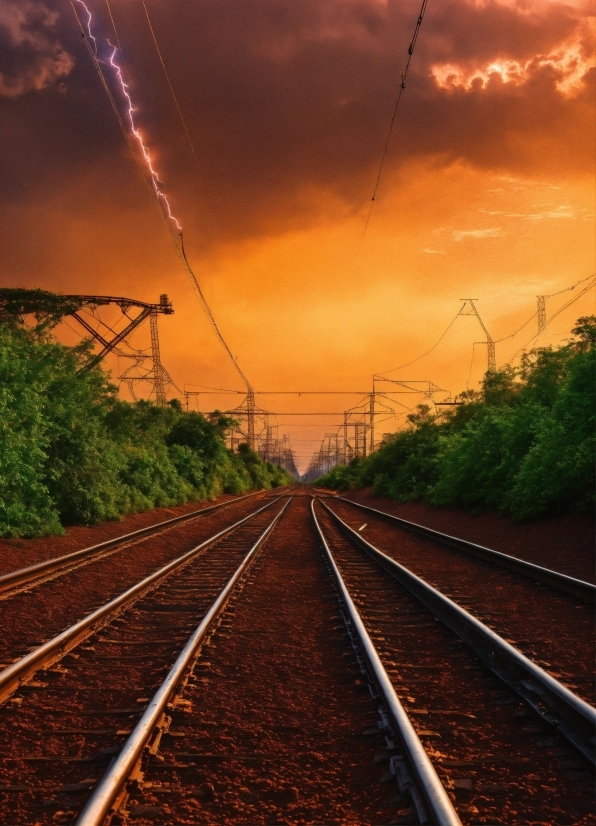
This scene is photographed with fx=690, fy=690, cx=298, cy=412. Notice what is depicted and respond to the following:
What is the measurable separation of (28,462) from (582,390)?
16.1m

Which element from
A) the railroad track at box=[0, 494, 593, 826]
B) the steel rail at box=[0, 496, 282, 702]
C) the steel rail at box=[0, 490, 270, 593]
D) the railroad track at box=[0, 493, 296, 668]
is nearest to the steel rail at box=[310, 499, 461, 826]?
the railroad track at box=[0, 494, 593, 826]

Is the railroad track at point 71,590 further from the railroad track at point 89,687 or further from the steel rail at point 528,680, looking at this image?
the steel rail at point 528,680

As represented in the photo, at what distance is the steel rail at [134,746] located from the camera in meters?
3.75

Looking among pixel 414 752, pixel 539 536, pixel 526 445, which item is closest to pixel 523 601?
pixel 414 752

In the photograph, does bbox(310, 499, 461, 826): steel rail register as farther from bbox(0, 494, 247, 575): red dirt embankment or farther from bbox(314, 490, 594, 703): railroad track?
bbox(0, 494, 247, 575): red dirt embankment

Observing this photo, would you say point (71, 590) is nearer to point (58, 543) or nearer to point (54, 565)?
point (54, 565)

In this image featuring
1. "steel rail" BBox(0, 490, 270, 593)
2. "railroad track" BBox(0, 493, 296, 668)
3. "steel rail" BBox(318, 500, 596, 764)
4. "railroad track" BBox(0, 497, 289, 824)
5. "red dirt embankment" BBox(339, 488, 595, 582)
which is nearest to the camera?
"railroad track" BBox(0, 497, 289, 824)

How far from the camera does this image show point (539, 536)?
19.7 metres

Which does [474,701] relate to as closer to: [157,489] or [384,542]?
[384,542]

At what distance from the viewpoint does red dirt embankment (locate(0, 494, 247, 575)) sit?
16312 millimetres

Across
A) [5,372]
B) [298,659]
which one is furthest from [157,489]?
[298,659]

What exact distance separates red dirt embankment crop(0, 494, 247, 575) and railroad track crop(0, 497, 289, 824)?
603cm

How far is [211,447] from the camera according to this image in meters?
57.7

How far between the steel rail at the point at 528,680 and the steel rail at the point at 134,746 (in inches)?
118
